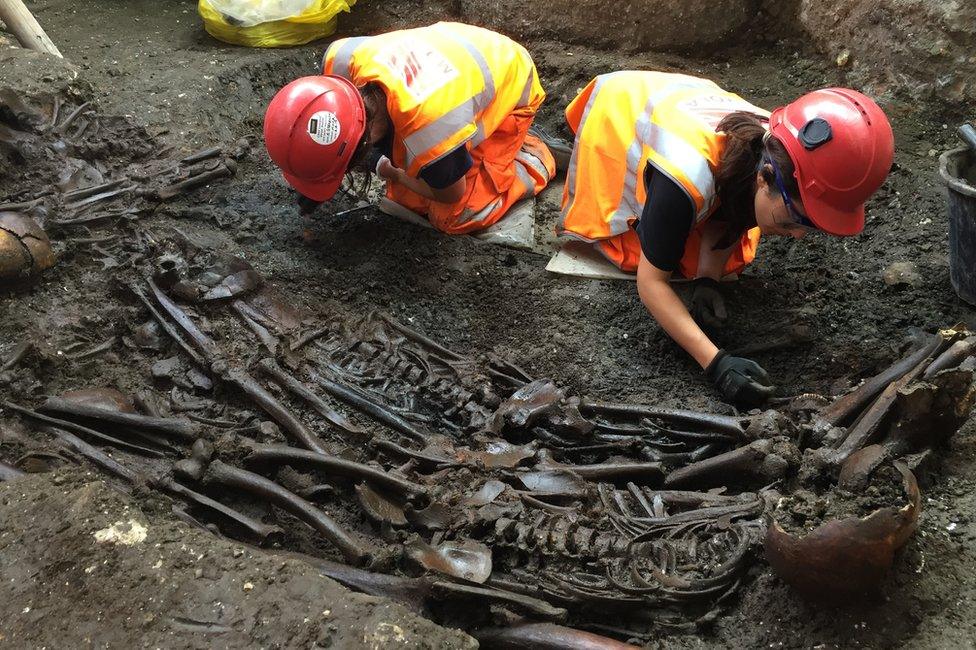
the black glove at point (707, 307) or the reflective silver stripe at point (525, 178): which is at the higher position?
the reflective silver stripe at point (525, 178)

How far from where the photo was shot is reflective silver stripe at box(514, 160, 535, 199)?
404cm

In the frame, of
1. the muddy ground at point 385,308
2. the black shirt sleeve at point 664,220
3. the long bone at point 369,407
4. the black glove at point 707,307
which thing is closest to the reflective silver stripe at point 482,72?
the muddy ground at point 385,308

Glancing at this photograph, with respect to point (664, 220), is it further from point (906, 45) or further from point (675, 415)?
point (906, 45)

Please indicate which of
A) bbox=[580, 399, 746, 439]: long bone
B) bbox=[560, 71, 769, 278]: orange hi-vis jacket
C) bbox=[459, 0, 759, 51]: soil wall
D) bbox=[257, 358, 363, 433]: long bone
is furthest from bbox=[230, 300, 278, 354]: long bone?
bbox=[459, 0, 759, 51]: soil wall

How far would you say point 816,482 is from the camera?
6.94ft

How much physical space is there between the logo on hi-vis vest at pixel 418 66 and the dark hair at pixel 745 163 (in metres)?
1.26

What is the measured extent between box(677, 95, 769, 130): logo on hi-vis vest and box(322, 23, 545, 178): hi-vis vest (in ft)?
3.19

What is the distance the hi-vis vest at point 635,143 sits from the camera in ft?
9.21

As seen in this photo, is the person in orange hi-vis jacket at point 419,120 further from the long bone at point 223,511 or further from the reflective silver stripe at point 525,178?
the long bone at point 223,511

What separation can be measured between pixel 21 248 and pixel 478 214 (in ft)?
6.80

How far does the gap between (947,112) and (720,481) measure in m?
2.54

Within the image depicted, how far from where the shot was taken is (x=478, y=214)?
3848 mm

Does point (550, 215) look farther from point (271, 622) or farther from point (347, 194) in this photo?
point (271, 622)

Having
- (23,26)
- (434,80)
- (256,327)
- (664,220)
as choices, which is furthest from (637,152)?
(23,26)
